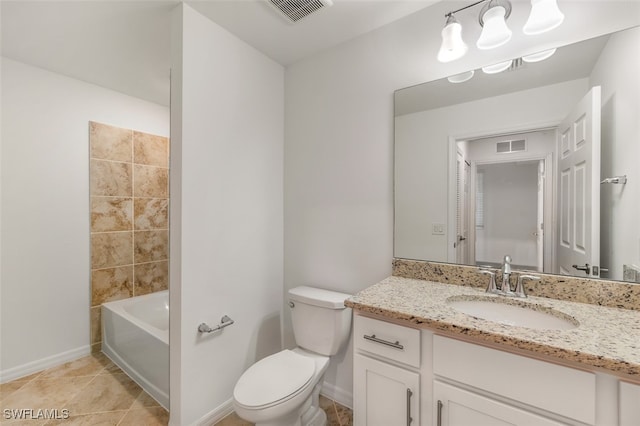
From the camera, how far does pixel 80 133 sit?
94.0 inches

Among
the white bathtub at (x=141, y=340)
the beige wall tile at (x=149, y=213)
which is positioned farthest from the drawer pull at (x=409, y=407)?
the beige wall tile at (x=149, y=213)

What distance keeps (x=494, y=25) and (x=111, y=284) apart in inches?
135

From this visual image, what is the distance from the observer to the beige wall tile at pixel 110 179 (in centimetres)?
247

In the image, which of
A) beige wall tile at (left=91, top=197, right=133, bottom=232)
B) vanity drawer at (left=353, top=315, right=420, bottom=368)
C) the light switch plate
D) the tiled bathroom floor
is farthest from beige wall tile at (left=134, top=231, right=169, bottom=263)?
the light switch plate

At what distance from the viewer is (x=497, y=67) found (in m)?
1.34

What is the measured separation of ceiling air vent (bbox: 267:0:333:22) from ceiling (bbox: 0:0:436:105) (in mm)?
49

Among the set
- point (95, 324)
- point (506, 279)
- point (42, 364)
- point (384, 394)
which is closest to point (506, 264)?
point (506, 279)

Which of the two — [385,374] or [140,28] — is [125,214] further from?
[385,374]

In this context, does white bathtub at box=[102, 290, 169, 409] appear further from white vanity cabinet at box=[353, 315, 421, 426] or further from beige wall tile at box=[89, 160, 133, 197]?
white vanity cabinet at box=[353, 315, 421, 426]

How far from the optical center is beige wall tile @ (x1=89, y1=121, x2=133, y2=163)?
96.7 inches

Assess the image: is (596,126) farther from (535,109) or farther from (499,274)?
(499,274)

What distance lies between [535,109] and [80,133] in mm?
3294

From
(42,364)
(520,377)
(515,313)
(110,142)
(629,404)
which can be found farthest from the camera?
(110,142)

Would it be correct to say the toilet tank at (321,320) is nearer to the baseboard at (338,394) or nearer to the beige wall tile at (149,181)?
the baseboard at (338,394)
